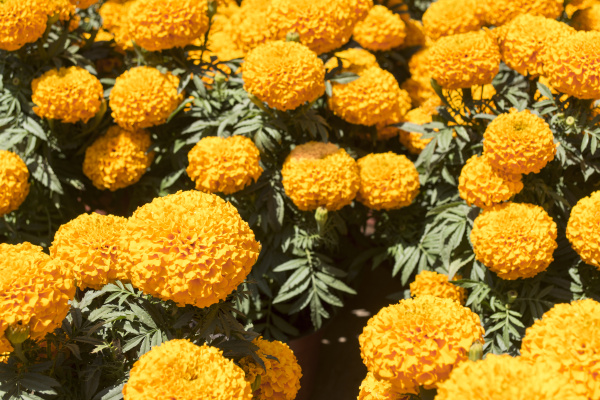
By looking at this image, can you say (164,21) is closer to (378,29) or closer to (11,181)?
(11,181)

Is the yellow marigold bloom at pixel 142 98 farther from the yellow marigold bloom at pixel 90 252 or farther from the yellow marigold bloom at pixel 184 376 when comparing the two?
the yellow marigold bloom at pixel 184 376

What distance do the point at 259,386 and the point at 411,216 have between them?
1596mm

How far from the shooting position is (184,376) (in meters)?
1.71

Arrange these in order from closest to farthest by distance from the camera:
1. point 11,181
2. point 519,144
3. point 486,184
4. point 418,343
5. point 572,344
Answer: point 572,344
point 418,343
point 519,144
point 486,184
point 11,181

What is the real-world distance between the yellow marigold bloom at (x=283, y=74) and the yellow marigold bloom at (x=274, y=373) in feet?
3.99

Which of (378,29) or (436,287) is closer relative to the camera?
(436,287)

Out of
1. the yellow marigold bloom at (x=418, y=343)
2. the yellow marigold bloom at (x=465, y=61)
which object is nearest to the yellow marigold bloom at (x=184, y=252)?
the yellow marigold bloom at (x=418, y=343)

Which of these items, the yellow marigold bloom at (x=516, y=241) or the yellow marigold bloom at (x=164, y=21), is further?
the yellow marigold bloom at (x=164, y=21)

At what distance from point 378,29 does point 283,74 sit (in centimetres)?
111

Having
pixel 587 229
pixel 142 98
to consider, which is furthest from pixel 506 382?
pixel 142 98

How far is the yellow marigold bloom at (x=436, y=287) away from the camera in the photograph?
2820 mm

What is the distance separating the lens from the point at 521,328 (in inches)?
106

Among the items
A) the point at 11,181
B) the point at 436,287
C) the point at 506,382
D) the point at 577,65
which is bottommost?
the point at 436,287

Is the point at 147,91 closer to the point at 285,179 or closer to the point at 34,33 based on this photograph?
the point at 34,33
